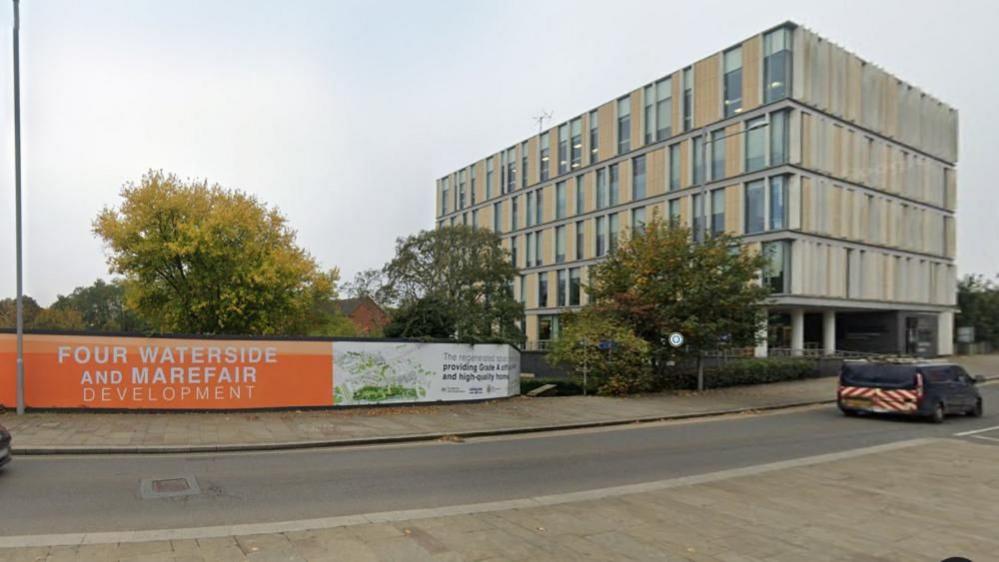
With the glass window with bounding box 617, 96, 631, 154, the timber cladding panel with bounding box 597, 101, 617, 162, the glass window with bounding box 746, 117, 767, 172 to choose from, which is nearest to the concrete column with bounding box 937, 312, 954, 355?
the glass window with bounding box 746, 117, 767, 172

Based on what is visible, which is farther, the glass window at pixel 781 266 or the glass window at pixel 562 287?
the glass window at pixel 562 287

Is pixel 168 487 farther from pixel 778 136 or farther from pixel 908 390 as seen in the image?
pixel 778 136

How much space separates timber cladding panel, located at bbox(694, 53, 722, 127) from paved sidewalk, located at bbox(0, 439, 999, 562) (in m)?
35.7

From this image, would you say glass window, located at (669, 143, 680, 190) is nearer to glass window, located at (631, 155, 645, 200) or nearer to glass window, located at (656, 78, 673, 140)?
glass window, located at (656, 78, 673, 140)

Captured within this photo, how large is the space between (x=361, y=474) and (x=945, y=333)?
5420 centimetres

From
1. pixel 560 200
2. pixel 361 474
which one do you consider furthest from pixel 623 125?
pixel 361 474

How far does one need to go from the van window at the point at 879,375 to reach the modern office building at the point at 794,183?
15.4 m

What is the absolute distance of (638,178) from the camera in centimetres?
4747

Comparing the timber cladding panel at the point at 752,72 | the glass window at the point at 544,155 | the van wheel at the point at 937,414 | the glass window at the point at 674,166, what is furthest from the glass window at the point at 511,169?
the van wheel at the point at 937,414

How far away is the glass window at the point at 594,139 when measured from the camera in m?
51.0

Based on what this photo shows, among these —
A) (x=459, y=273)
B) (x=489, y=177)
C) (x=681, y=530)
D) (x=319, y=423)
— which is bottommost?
(x=319, y=423)

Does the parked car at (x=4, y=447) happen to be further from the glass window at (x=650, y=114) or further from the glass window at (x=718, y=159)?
the glass window at (x=650, y=114)

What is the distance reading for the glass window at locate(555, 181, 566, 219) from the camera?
54.9 metres

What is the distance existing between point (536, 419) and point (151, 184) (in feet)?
67.5
